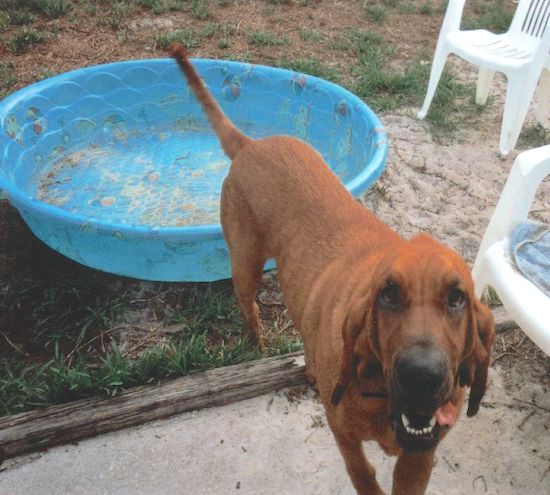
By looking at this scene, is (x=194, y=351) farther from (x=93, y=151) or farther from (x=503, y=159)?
(x=503, y=159)

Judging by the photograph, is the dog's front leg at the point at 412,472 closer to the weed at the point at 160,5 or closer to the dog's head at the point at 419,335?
the dog's head at the point at 419,335

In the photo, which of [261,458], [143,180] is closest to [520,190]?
[261,458]

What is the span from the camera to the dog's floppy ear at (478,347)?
1713 mm

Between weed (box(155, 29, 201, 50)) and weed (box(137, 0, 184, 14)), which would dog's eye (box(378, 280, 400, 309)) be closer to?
weed (box(155, 29, 201, 50))

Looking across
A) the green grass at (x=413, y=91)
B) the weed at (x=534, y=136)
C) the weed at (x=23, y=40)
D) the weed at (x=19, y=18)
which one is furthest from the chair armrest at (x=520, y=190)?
the weed at (x=19, y=18)

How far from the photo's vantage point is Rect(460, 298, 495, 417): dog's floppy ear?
171 cm

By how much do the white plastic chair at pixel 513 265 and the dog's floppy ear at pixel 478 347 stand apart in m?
0.77

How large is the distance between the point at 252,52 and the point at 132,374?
14.4ft

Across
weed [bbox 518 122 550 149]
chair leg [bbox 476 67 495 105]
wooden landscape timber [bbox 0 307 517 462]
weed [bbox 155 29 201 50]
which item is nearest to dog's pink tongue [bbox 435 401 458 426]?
wooden landscape timber [bbox 0 307 517 462]

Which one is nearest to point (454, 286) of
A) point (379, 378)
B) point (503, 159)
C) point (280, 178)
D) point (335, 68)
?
point (379, 378)

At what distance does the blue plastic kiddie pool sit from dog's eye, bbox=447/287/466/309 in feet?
5.87

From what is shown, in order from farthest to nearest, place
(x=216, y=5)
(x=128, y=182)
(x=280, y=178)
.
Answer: (x=216, y=5) → (x=128, y=182) → (x=280, y=178)

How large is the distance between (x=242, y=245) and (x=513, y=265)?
1301mm

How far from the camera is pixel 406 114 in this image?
5508 mm
